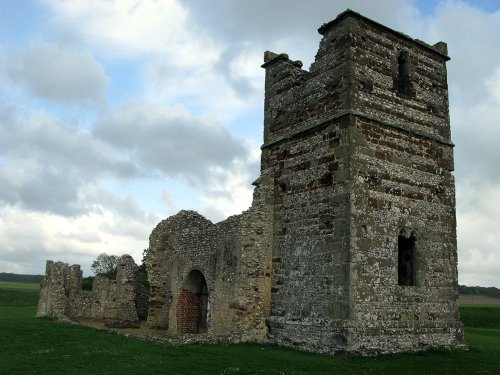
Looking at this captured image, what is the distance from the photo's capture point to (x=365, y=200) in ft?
43.7

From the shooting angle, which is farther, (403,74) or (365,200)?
(403,74)

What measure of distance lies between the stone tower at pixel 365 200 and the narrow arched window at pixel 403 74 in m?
0.03

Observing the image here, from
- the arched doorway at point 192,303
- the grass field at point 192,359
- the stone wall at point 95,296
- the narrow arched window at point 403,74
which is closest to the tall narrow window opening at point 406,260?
the grass field at point 192,359

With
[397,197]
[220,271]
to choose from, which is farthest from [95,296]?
[397,197]

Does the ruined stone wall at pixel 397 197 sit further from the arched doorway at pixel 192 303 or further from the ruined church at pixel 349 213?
the arched doorway at pixel 192 303

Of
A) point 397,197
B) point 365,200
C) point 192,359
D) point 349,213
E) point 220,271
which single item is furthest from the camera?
point 220,271

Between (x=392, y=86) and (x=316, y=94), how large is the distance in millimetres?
2142

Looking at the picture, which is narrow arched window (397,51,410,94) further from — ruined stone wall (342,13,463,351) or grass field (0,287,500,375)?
grass field (0,287,500,375)

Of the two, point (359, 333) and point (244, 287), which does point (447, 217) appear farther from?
point (244, 287)

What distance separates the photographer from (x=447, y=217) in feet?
50.0

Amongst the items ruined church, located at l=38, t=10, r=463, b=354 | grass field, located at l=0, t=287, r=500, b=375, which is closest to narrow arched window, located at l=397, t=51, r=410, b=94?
ruined church, located at l=38, t=10, r=463, b=354

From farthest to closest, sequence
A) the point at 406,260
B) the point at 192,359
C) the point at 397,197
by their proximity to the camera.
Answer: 1. the point at 406,260
2. the point at 397,197
3. the point at 192,359

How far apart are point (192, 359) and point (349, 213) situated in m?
5.16

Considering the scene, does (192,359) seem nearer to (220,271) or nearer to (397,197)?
(220,271)
